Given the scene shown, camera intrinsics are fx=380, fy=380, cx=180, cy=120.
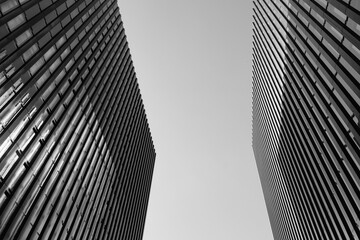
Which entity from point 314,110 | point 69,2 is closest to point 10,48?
point 69,2

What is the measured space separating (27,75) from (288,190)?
154 feet

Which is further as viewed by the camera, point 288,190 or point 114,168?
point 288,190

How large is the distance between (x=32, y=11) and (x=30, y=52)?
165 inches

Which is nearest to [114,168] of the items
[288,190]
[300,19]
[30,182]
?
[30,182]

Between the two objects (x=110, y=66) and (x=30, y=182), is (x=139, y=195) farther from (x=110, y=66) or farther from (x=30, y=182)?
(x=30, y=182)

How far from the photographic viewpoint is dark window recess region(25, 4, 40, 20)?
114ft

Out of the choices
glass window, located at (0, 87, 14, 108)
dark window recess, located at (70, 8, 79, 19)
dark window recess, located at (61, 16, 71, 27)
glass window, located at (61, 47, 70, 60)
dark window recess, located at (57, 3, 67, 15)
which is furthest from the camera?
dark window recess, located at (70, 8, 79, 19)

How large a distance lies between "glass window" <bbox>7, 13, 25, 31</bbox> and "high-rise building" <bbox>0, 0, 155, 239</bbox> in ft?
0.28

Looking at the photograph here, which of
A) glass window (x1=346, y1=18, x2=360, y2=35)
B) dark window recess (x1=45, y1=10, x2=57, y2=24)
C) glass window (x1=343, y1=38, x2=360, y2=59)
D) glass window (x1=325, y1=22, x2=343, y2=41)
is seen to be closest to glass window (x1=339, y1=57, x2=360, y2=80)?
glass window (x1=343, y1=38, x2=360, y2=59)

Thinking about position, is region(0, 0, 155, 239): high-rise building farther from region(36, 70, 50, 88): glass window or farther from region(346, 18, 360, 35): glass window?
region(346, 18, 360, 35): glass window

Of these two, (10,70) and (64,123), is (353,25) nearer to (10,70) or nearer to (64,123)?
(10,70)

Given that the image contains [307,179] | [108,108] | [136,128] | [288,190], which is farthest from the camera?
[136,128]

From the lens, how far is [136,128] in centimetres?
7500

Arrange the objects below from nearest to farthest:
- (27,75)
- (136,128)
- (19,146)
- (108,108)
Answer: (19,146) < (27,75) < (108,108) < (136,128)
